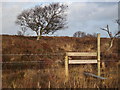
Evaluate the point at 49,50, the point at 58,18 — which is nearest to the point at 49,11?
the point at 58,18

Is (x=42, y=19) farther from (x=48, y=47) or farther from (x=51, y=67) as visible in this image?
(x=51, y=67)

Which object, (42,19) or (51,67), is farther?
(42,19)

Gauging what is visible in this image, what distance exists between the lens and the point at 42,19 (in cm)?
1875

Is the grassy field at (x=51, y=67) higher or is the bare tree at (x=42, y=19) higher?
the bare tree at (x=42, y=19)

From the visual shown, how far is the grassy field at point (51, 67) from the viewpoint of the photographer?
5.07 m

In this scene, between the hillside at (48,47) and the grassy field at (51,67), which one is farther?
the hillside at (48,47)

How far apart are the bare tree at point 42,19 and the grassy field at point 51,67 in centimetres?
165

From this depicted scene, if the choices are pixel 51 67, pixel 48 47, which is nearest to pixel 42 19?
pixel 48 47

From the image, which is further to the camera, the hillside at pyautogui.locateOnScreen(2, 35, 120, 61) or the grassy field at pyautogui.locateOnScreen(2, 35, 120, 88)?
the hillside at pyautogui.locateOnScreen(2, 35, 120, 61)

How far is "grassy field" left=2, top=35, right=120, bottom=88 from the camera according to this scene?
5.07 meters

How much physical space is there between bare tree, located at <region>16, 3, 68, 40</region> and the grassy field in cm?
Result: 165

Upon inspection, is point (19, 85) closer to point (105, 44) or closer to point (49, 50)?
point (49, 50)

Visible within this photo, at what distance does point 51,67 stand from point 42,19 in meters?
9.75

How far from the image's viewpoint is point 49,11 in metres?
19.0
